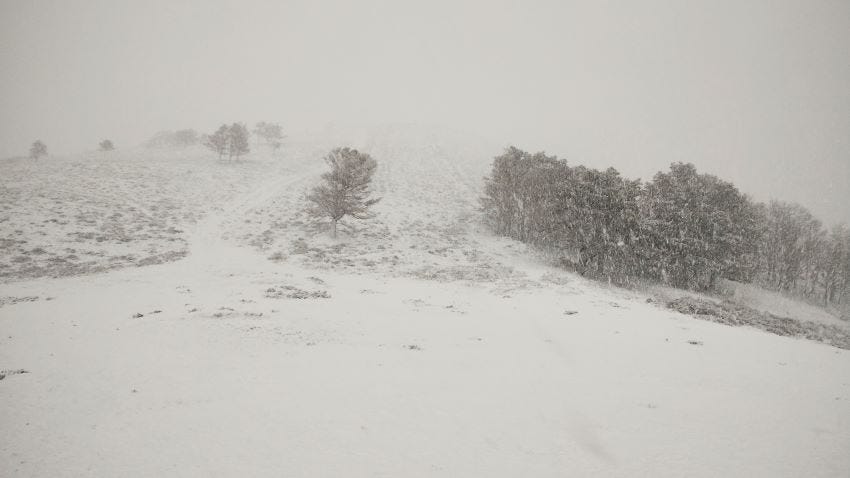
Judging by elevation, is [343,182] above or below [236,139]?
below

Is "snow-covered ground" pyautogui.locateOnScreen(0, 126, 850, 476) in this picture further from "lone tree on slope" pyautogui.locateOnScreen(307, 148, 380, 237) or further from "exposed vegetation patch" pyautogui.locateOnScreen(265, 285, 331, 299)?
"lone tree on slope" pyautogui.locateOnScreen(307, 148, 380, 237)

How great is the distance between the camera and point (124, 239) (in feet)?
97.4

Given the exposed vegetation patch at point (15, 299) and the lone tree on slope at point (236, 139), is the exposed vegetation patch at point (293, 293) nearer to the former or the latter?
the exposed vegetation patch at point (15, 299)

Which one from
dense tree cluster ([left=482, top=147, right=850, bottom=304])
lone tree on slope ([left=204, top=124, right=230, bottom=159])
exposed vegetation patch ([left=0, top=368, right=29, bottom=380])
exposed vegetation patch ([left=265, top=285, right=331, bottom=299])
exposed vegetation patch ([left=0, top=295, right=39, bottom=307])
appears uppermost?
lone tree on slope ([left=204, top=124, right=230, bottom=159])

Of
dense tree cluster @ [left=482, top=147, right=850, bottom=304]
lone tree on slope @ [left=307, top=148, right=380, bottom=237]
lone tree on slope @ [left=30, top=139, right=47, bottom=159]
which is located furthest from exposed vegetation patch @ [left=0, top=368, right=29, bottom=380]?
lone tree on slope @ [left=30, top=139, right=47, bottom=159]

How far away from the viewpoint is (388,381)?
985cm

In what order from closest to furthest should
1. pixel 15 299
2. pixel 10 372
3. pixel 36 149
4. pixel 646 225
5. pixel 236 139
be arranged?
pixel 10 372
pixel 15 299
pixel 646 225
pixel 36 149
pixel 236 139

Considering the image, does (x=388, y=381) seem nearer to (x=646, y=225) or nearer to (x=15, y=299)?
(x=15, y=299)

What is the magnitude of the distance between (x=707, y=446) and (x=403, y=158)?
81.1m

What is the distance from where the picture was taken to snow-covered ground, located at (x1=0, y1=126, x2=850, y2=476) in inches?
273

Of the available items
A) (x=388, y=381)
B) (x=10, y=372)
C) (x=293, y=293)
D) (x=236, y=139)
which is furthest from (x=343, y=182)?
(x=236, y=139)

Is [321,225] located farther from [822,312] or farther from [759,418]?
[822,312]

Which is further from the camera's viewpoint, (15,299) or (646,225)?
(646,225)

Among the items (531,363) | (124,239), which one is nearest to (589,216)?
(531,363)
